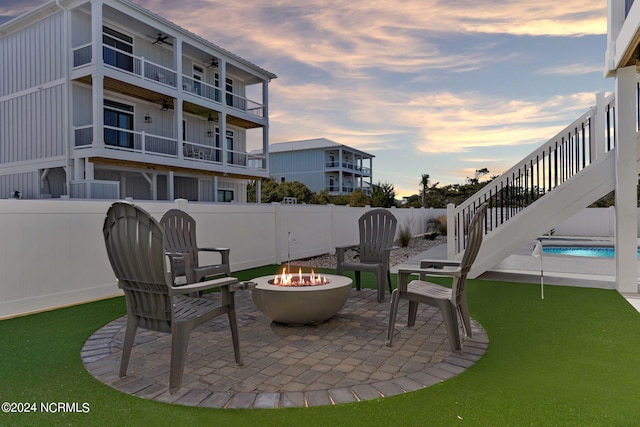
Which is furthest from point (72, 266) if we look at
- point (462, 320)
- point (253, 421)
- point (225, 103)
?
point (225, 103)

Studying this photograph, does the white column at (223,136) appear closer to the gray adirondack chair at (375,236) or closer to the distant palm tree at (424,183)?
the gray adirondack chair at (375,236)

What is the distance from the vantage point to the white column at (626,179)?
5.36 m

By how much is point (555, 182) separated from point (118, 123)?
41.3 feet

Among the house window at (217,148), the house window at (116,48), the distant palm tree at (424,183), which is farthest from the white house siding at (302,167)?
the house window at (116,48)

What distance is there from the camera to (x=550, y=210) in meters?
6.21

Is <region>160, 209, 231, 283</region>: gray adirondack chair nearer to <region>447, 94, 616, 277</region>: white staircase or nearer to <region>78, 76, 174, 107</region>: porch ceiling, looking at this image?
<region>447, 94, 616, 277</region>: white staircase

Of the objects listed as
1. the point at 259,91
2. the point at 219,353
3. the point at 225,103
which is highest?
the point at 259,91

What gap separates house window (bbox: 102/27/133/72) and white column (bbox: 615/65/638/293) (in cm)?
1222

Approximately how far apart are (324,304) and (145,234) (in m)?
1.85

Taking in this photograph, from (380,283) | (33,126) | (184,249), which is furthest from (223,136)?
(380,283)

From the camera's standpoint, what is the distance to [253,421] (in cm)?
213

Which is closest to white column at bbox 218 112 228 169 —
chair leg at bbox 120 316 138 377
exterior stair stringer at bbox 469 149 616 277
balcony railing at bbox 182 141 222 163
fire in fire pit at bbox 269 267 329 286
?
balcony railing at bbox 182 141 222 163

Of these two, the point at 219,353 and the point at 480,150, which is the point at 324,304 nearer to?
the point at 219,353

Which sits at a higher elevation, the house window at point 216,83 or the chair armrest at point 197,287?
the house window at point 216,83
